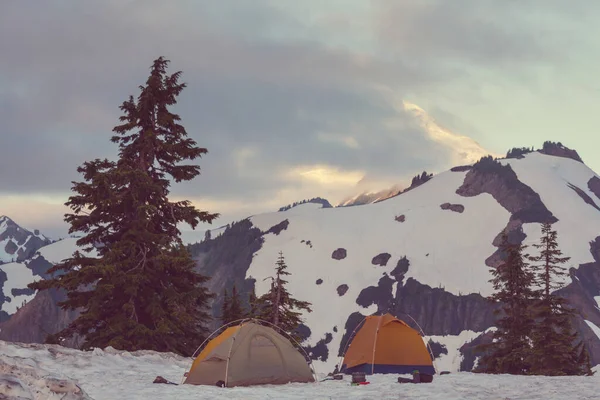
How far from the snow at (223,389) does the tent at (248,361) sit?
546 millimetres

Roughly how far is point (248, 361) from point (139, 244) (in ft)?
40.4

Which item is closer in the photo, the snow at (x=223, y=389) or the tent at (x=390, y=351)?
the snow at (x=223, y=389)

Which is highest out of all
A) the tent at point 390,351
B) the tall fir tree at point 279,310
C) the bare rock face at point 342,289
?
the bare rock face at point 342,289

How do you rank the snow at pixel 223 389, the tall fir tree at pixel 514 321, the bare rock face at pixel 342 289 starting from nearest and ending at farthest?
the snow at pixel 223 389
the tall fir tree at pixel 514 321
the bare rock face at pixel 342 289

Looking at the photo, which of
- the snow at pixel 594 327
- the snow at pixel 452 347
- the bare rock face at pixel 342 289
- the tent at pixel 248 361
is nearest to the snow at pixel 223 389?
the tent at pixel 248 361

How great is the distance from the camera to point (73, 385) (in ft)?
30.9

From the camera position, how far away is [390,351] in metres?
22.4

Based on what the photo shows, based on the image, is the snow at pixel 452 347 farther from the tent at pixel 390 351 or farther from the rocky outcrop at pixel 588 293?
the tent at pixel 390 351

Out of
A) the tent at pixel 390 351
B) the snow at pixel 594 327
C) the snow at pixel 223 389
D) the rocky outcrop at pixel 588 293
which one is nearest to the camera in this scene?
the snow at pixel 223 389

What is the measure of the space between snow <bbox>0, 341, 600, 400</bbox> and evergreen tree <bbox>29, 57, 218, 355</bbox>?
674 centimetres

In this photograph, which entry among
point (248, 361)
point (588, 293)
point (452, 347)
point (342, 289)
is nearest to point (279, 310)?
point (248, 361)

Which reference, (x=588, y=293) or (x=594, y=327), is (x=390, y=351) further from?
(x=588, y=293)

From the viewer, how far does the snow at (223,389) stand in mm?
12625

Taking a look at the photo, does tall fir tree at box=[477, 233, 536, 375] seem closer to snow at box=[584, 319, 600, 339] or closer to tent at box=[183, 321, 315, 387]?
tent at box=[183, 321, 315, 387]
